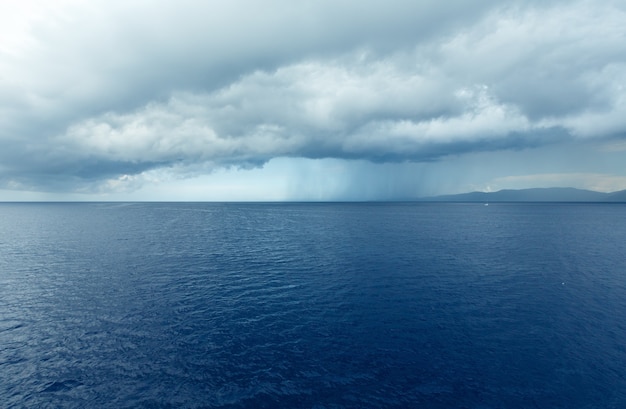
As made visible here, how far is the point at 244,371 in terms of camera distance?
3278cm

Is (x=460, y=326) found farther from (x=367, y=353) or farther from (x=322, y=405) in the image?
(x=322, y=405)

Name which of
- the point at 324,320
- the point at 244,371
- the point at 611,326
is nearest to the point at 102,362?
the point at 244,371

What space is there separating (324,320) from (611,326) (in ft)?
136

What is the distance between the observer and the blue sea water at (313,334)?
96.7ft

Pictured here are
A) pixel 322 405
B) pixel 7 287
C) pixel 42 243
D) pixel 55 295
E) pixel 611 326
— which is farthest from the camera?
pixel 42 243

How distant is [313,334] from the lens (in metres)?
40.6

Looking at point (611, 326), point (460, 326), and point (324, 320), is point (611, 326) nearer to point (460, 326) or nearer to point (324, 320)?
point (460, 326)

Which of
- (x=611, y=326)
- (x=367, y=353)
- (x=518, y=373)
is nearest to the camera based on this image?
(x=518, y=373)

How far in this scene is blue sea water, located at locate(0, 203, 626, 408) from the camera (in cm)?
2947

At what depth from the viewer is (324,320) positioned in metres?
44.8

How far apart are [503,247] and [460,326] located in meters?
77.3

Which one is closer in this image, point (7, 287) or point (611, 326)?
point (611, 326)

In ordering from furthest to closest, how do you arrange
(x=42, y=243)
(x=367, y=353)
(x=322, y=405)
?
(x=42, y=243)
(x=367, y=353)
(x=322, y=405)

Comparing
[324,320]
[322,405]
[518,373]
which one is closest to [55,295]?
[324,320]
